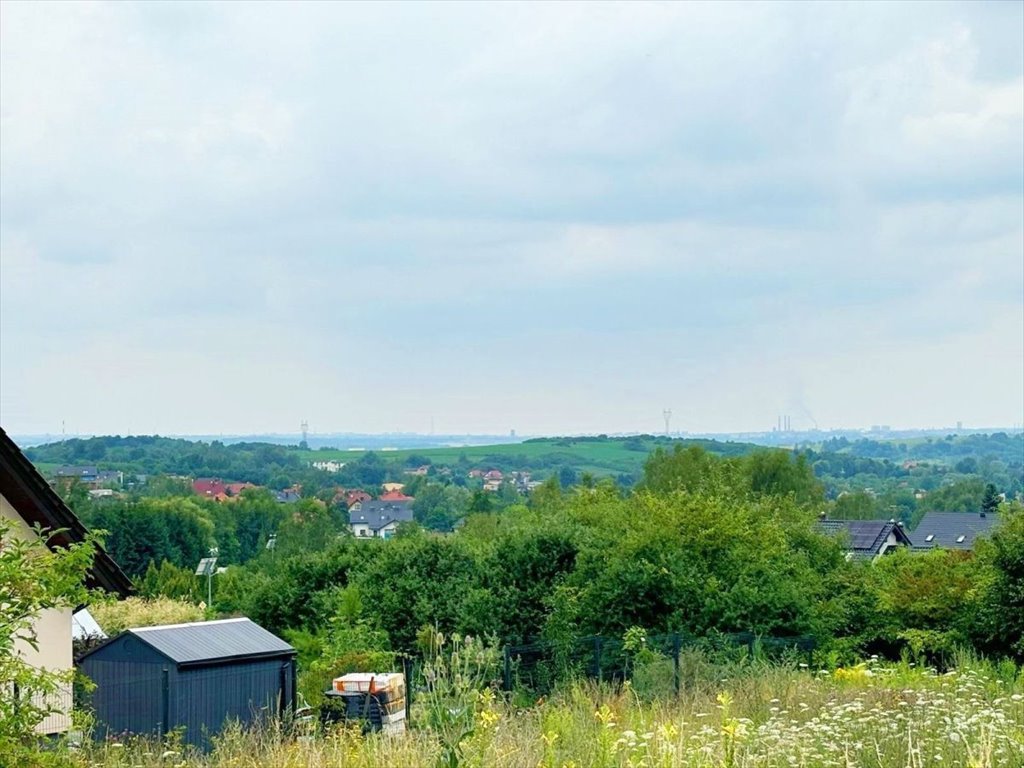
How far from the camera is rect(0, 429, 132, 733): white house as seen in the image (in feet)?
49.2

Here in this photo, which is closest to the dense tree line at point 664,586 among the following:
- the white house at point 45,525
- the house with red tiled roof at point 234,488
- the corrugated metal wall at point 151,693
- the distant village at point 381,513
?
the corrugated metal wall at point 151,693

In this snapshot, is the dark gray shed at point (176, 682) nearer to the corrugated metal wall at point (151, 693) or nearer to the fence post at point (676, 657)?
the corrugated metal wall at point (151, 693)

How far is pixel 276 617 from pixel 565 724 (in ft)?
92.8

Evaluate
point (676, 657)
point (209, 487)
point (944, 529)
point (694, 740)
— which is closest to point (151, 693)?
point (676, 657)

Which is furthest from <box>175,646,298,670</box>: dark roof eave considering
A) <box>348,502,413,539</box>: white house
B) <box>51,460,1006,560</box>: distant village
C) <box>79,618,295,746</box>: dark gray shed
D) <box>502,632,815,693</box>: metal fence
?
<box>348,502,413,539</box>: white house

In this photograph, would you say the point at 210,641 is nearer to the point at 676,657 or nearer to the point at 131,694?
the point at 131,694

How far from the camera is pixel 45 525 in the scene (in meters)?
15.3

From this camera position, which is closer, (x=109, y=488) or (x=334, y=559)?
(x=334, y=559)

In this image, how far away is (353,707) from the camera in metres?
20.1

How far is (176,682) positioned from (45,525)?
501cm

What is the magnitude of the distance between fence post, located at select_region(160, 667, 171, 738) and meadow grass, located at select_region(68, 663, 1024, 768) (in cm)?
618

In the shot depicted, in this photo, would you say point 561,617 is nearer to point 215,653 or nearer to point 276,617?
point 215,653

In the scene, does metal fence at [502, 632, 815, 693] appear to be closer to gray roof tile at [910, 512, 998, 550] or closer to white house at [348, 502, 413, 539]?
gray roof tile at [910, 512, 998, 550]

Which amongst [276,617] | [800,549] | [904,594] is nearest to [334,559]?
[276,617]
